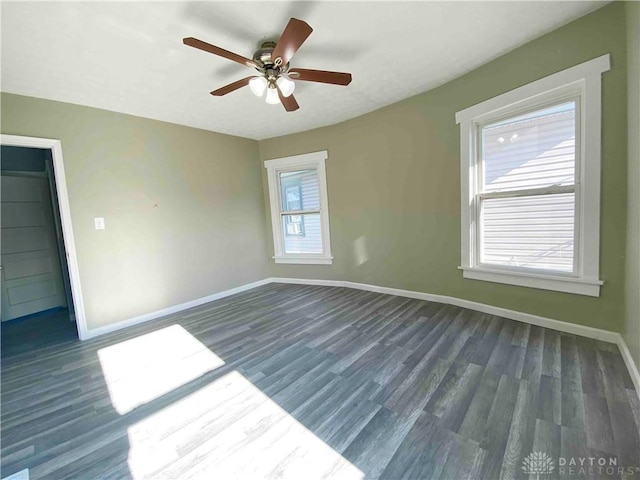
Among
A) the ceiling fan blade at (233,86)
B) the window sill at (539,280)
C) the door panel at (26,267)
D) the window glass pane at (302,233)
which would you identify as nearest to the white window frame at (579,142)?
the window sill at (539,280)

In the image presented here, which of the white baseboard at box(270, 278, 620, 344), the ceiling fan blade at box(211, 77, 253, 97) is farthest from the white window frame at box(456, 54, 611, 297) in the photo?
the ceiling fan blade at box(211, 77, 253, 97)

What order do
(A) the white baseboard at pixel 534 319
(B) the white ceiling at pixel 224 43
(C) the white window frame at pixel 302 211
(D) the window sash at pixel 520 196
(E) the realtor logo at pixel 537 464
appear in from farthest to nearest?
(C) the white window frame at pixel 302 211, (D) the window sash at pixel 520 196, (A) the white baseboard at pixel 534 319, (B) the white ceiling at pixel 224 43, (E) the realtor logo at pixel 537 464

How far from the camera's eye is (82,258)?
2852 mm

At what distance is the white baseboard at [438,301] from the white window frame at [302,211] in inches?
15.7

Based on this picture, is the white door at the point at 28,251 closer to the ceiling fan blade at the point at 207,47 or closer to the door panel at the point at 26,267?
the door panel at the point at 26,267

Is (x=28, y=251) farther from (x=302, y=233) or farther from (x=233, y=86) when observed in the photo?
(x=233, y=86)

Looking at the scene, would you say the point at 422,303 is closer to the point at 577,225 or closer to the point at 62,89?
the point at 577,225

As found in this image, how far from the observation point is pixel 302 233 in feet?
15.1

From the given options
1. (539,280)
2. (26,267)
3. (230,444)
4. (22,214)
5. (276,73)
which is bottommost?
(230,444)

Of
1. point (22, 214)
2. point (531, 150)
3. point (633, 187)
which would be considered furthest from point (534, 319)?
point (22, 214)

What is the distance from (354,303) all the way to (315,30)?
2896mm

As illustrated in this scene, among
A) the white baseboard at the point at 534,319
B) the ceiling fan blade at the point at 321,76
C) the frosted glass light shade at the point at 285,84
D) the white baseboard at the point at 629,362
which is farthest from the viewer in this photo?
the frosted glass light shade at the point at 285,84

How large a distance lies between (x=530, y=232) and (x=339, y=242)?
95.9 inches

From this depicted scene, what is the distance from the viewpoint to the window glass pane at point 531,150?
220 centimetres
